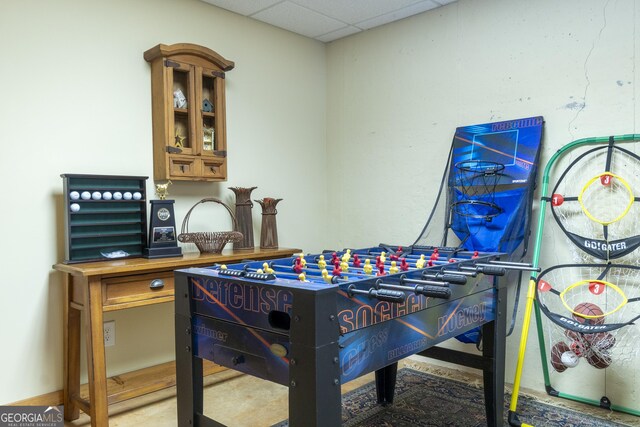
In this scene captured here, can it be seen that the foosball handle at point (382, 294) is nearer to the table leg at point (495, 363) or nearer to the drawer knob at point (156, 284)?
the table leg at point (495, 363)

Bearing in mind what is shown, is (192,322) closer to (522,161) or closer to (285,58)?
(522,161)

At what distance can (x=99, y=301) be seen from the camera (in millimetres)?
2205

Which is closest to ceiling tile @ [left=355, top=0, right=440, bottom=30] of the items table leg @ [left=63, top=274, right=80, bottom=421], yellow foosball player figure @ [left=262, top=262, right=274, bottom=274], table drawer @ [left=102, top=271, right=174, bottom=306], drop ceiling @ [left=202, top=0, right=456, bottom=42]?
drop ceiling @ [left=202, top=0, right=456, bottom=42]

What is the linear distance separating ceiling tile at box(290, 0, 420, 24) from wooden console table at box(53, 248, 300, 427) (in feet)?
6.06

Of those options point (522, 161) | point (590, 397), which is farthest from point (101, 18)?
point (590, 397)

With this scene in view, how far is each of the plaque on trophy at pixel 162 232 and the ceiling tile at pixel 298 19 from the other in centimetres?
→ 153

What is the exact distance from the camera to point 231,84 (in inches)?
131

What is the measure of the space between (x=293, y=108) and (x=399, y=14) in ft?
3.46

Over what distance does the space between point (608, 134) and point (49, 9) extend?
10.1 ft

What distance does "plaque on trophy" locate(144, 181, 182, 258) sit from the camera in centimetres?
263

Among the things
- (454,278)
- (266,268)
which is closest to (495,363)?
(454,278)

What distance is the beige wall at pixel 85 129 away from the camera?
2.41 meters

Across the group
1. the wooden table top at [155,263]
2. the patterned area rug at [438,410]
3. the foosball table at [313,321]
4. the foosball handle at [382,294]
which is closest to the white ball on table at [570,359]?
the patterned area rug at [438,410]

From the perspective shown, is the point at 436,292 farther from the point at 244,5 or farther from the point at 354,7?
the point at 244,5
